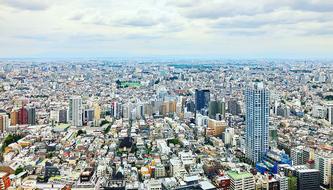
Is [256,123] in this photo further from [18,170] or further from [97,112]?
[97,112]

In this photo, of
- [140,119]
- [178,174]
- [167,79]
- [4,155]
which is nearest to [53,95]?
[140,119]

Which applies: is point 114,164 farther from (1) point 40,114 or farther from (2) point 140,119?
(1) point 40,114

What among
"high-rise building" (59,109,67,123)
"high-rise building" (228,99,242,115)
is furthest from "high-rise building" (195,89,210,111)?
"high-rise building" (59,109,67,123)

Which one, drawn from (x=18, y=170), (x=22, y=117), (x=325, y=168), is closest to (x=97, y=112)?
(x=22, y=117)

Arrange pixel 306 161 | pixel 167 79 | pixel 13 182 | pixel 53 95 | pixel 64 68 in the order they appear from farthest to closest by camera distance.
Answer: pixel 64 68, pixel 167 79, pixel 53 95, pixel 306 161, pixel 13 182

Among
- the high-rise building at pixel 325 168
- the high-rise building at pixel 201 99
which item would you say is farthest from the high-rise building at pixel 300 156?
the high-rise building at pixel 201 99

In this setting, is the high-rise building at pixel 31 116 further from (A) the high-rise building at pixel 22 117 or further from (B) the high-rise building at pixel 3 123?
(B) the high-rise building at pixel 3 123
